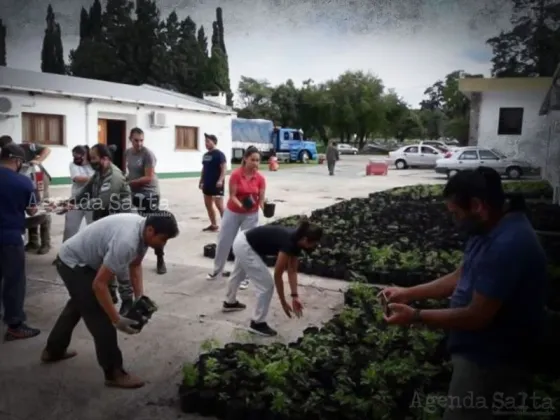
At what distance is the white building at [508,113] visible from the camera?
343 cm

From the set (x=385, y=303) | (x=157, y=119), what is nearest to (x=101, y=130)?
(x=157, y=119)

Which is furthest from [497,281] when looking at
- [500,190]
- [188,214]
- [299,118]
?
[188,214]

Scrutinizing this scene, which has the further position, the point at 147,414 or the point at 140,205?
the point at 140,205

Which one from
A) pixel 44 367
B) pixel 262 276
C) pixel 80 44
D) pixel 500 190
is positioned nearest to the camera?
pixel 500 190

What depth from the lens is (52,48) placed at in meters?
5.51

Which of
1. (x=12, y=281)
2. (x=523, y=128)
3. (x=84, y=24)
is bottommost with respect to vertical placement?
(x=12, y=281)

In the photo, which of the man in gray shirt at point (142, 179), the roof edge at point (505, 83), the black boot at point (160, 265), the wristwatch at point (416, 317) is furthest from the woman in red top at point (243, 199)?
the wristwatch at point (416, 317)

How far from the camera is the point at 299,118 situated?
5.52 metres

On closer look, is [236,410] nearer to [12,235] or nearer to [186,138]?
[12,235]

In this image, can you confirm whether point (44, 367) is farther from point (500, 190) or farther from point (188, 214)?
point (188, 214)

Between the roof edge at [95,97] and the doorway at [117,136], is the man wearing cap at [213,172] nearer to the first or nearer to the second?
the roof edge at [95,97]

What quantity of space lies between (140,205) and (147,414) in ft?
11.5

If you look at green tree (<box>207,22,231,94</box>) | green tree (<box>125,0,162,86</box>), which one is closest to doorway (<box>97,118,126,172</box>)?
green tree (<box>125,0,162,86</box>)

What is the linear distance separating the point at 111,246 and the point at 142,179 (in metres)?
3.27
